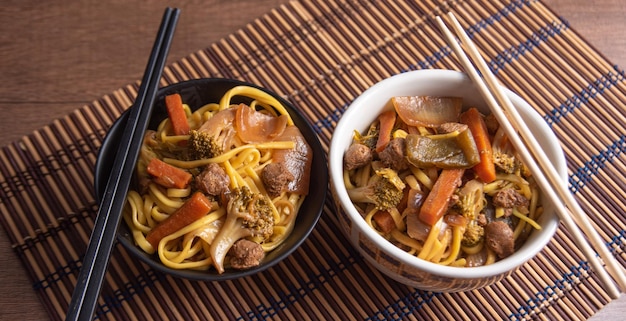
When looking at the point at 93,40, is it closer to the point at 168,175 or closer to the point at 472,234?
the point at 168,175

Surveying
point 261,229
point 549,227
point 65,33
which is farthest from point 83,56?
point 549,227

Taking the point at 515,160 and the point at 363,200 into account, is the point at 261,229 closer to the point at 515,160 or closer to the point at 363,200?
the point at 363,200

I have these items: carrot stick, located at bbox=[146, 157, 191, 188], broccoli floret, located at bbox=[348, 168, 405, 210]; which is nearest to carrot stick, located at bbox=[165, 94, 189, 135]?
carrot stick, located at bbox=[146, 157, 191, 188]

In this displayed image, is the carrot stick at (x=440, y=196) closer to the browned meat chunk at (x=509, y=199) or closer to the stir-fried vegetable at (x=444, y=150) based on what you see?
the stir-fried vegetable at (x=444, y=150)

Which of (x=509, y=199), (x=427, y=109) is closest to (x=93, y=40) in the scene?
(x=427, y=109)

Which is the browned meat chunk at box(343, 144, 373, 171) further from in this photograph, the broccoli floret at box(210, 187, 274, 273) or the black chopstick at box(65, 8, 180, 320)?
the black chopstick at box(65, 8, 180, 320)
